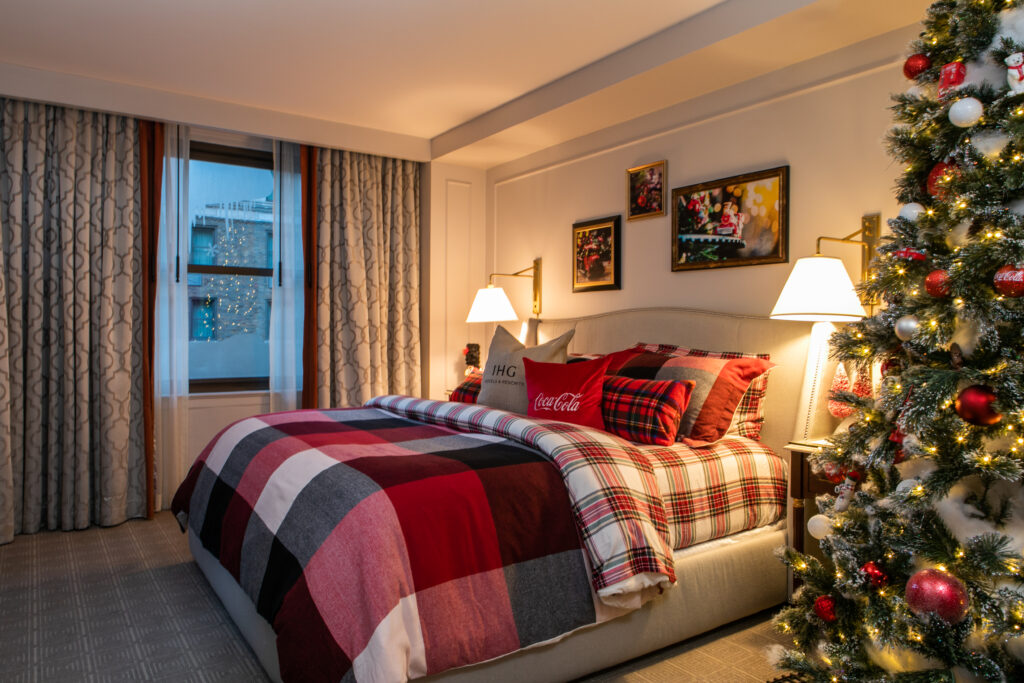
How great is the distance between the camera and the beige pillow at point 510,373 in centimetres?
306

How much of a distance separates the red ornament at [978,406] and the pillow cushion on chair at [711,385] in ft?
4.44

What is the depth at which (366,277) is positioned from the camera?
466 cm

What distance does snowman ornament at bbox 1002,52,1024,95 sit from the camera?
4.52 feet

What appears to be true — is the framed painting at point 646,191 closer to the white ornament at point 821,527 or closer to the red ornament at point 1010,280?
the white ornament at point 821,527

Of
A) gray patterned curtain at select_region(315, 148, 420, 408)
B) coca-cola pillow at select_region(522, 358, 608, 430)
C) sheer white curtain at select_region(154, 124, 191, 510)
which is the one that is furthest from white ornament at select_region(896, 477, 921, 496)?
sheer white curtain at select_region(154, 124, 191, 510)

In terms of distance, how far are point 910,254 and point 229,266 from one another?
3938 mm

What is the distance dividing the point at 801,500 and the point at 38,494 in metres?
3.78

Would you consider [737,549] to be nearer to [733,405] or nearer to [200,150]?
[733,405]

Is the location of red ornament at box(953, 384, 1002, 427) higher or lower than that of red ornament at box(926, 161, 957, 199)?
lower

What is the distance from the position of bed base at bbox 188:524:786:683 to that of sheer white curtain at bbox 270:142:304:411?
1.76m

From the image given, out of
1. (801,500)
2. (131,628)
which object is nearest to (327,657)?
(131,628)

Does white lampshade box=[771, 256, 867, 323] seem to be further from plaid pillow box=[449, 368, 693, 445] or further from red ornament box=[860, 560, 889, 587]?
red ornament box=[860, 560, 889, 587]

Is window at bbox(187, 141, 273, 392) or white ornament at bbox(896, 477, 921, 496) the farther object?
window at bbox(187, 141, 273, 392)

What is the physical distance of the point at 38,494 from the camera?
3629mm
